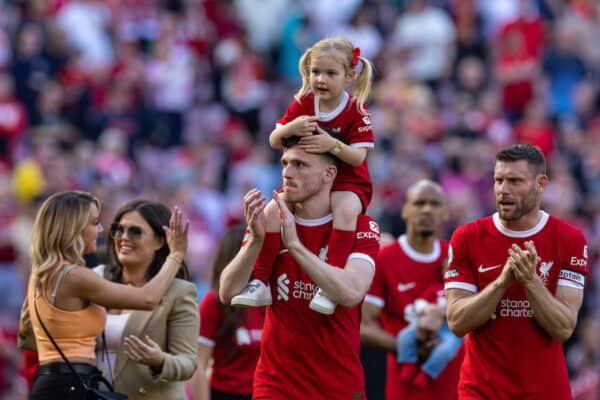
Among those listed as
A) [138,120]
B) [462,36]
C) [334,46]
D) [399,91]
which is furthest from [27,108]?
[334,46]

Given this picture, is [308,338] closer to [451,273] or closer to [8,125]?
[451,273]

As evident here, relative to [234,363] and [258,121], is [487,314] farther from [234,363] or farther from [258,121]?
[258,121]

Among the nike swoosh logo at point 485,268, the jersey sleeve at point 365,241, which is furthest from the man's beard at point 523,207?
the jersey sleeve at point 365,241

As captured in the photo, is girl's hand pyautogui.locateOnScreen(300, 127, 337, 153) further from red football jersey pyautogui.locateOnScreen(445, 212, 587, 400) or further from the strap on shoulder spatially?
the strap on shoulder

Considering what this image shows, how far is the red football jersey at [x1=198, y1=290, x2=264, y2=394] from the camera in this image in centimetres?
904

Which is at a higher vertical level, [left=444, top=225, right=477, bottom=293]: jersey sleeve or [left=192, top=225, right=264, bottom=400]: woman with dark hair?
[left=444, top=225, right=477, bottom=293]: jersey sleeve

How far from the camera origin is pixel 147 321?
794 centimetres

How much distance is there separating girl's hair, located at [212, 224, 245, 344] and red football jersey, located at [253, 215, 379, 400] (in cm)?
139

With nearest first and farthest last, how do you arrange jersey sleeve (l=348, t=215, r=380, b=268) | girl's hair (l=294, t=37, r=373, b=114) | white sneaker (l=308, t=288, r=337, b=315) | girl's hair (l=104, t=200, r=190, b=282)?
1. white sneaker (l=308, t=288, r=337, b=315)
2. jersey sleeve (l=348, t=215, r=380, b=268)
3. girl's hair (l=294, t=37, r=373, b=114)
4. girl's hair (l=104, t=200, r=190, b=282)

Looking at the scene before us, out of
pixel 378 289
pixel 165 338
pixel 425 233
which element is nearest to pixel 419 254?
pixel 425 233

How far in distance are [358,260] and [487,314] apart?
2.74ft

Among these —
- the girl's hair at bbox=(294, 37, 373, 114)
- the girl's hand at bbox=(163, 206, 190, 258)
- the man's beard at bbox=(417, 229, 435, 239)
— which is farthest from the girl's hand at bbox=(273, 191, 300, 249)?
the man's beard at bbox=(417, 229, 435, 239)

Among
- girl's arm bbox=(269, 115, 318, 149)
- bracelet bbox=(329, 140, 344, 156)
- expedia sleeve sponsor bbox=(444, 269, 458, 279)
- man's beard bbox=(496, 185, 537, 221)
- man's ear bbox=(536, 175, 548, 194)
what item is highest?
girl's arm bbox=(269, 115, 318, 149)

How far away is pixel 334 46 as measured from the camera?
775 cm
